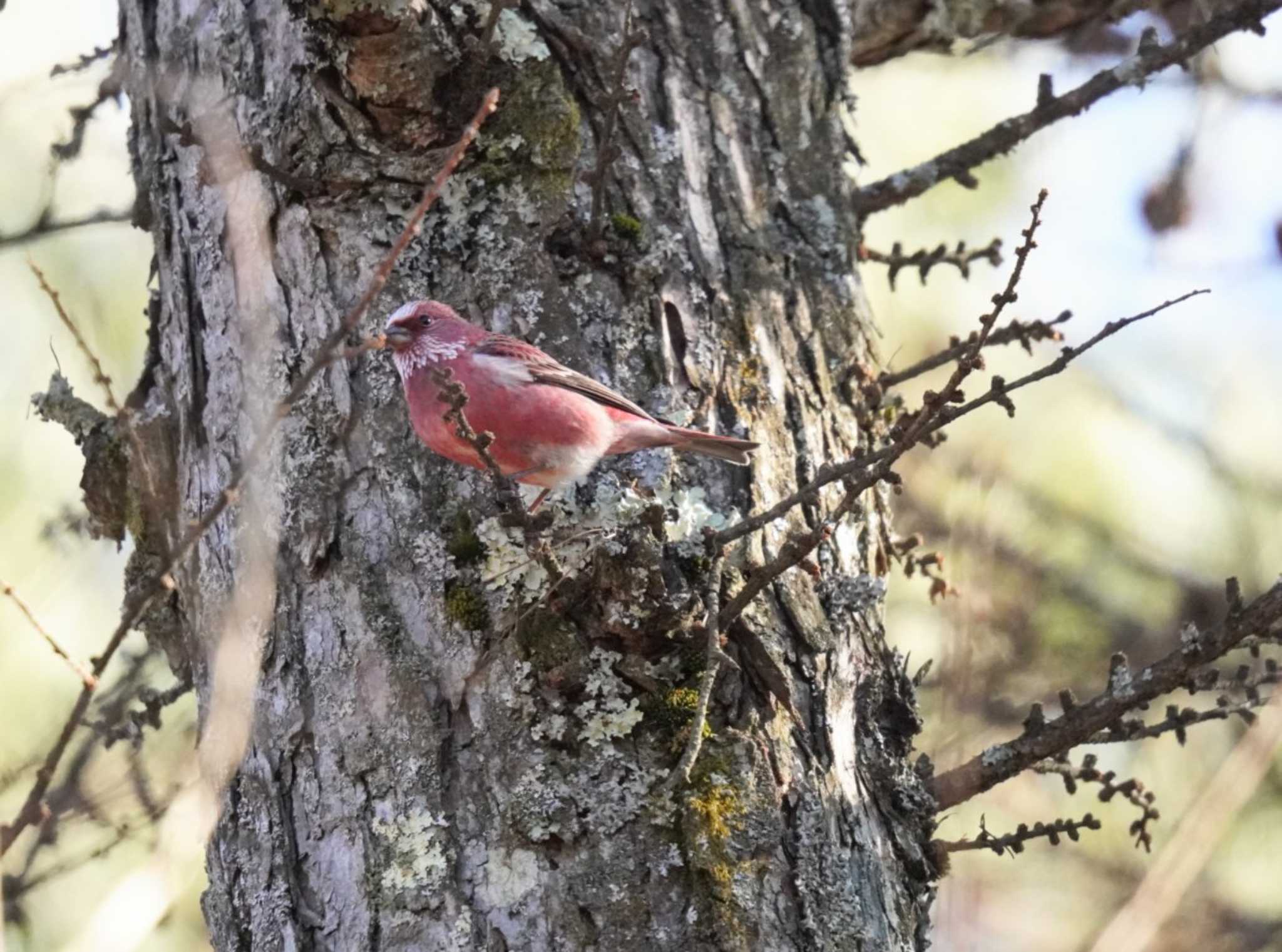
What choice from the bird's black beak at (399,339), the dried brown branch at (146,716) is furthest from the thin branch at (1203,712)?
the dried brown branch at (146,716)

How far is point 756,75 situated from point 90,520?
2103mm

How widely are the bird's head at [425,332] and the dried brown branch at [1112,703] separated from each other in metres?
1.44

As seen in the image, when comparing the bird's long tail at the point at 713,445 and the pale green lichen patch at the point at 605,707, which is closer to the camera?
the pale green lichen patch at the point at 605,707

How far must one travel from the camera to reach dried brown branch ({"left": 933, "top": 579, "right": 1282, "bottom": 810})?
2924 mm

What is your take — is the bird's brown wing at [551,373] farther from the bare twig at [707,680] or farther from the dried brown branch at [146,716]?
the dried brown branch at [146,716]

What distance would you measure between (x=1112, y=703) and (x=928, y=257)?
1.55 m

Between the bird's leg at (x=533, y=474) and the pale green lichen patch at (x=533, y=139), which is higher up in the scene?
the pale green lichen patch at (x=533, y=139)

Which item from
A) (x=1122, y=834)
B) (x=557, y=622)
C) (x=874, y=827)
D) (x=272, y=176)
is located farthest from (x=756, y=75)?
(x=1122, y=834)

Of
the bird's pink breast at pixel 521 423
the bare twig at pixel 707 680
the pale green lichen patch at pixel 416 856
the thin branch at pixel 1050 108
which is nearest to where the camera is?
the bare twig at pixel 707 680

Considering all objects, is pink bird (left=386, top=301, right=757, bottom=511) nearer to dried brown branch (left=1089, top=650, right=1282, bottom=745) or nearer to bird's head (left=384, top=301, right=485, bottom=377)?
Answer: bird's head (left=384, top=301, right=485, bottom=377)

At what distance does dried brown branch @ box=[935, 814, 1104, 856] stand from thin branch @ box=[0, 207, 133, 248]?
274 cm

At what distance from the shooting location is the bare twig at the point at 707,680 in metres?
2.55

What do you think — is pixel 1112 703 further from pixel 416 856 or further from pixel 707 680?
pixel 416 856

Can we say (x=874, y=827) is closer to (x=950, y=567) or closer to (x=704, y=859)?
(x=704, y=859)
